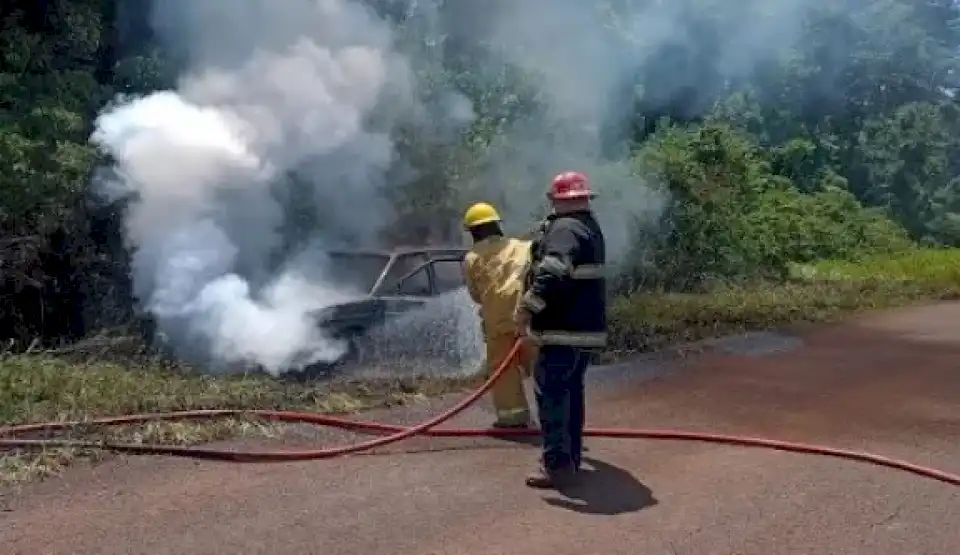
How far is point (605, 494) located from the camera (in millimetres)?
5633

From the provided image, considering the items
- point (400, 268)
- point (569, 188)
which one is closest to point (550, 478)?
point (569, 188)

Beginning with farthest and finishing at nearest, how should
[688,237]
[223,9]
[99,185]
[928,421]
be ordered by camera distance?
1. [688,237]
2. [223,9]
3. [99,185]
4. [928,421]

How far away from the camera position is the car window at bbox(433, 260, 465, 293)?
32.2 feet

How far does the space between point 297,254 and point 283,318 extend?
163 cm

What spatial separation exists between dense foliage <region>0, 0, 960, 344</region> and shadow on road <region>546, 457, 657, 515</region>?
5.06 meters

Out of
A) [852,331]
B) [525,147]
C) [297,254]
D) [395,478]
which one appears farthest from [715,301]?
[395,478]

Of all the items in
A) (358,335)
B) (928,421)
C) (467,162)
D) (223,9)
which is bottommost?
(928,421)

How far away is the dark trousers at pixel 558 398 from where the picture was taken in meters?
5.69

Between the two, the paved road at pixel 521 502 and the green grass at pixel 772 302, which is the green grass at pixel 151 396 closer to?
the paved road at pixel 521 502

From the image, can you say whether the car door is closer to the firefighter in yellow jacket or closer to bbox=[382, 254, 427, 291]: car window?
bbox=[382, 254, 427, 291]: car window

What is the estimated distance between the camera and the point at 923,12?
25312 mm

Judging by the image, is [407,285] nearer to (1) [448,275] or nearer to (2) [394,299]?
(2) [394,299]

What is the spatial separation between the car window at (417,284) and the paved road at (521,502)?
2.27m

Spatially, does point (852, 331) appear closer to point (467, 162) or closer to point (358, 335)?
point (467, 162)
